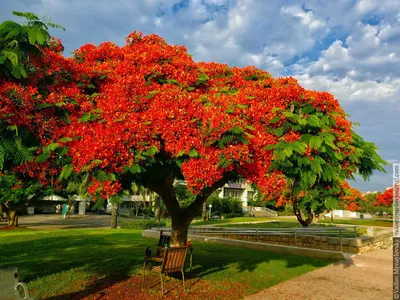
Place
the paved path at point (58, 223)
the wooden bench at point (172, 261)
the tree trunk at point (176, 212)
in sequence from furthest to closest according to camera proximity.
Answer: the paved path at point (58, 223)
the tree trunk at point (176, 212)
the wooden bench at point (172, 261)

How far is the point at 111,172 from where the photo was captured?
5.81 meters

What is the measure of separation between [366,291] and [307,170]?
5.10m

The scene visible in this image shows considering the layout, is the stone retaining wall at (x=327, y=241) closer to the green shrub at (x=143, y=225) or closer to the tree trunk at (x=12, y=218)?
the green shrub at (x=143, y=225)

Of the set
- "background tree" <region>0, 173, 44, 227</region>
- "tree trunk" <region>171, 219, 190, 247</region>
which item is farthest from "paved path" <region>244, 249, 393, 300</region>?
"background tree" <region>0, 173, 44, 227</region>

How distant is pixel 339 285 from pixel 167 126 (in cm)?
701

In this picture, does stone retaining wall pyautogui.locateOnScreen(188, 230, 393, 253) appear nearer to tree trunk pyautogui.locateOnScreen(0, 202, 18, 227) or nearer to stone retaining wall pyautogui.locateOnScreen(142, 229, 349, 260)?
stone retaining wall pyautogui.locateOnScreen(142, 229, 349, 260)

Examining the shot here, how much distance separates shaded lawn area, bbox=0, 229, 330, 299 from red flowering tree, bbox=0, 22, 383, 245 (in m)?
2.89

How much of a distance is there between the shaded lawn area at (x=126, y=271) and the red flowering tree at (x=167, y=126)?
2.89 m

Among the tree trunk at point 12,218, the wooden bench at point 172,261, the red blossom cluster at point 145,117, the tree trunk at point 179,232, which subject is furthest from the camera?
the tree trunk at point 12,218

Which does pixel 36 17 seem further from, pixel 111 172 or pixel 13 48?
pixel 111 172

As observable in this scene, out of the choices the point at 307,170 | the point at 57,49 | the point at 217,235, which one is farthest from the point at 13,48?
the point at 217,235

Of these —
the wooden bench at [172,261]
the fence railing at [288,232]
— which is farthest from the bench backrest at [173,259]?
the fence railing at [288,232]

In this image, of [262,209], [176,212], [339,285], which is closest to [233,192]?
[262,209]

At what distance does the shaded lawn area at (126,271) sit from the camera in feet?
26.1
